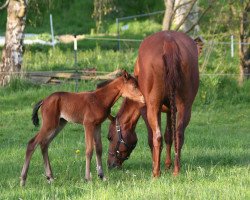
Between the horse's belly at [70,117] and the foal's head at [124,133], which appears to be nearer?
the horse's belly at [70,117]

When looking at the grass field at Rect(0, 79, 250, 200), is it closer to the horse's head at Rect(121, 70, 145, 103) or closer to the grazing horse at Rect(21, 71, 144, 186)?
Answer: the grazing horse at Rect(21, 71, 144, 186)

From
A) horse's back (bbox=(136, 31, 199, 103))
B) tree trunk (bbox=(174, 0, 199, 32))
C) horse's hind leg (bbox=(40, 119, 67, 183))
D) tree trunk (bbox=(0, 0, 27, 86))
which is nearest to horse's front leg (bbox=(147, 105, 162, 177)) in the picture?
horse's back (bbox=(136, 31, 199, 103))

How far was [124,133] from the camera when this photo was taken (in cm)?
1080

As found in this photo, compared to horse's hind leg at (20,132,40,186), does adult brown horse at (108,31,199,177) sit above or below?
above

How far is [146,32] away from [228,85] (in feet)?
46.3

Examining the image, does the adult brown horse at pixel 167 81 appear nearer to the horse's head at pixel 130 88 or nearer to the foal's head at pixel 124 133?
the horse's head at pixel 130 88

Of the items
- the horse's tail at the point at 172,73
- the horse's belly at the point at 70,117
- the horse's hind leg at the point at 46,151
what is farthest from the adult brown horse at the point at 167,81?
the horse's hind leg at the point at 46,151

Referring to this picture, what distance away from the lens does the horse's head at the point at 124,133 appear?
10.7m

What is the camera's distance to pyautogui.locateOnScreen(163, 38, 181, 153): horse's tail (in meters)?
9.48

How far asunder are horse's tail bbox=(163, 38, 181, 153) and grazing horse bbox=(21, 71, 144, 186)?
0.44 m

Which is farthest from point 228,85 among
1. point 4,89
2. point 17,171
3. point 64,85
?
point 17,171

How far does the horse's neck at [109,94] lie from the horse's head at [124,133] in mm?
919

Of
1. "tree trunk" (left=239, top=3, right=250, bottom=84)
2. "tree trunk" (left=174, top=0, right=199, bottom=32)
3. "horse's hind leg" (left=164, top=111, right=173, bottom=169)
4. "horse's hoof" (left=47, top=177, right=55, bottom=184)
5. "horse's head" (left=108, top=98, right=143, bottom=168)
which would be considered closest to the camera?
"horse's hoof" (left=47, top=177, right=55, bottom=184)

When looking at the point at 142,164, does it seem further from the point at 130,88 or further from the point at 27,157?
the point at 27,157
